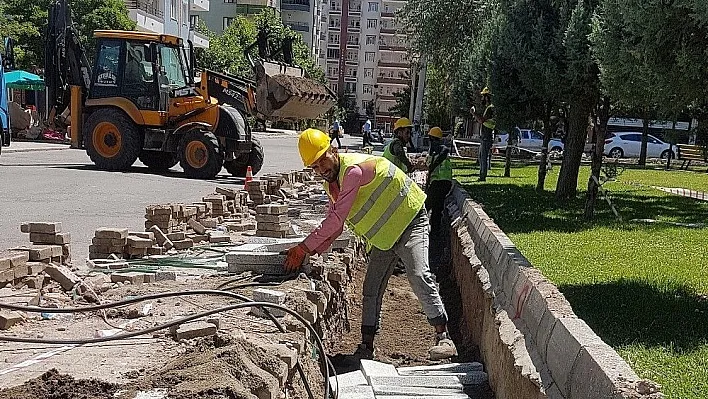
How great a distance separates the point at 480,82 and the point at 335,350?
60.0 feet

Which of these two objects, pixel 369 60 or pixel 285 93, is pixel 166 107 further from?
pixel 369 60

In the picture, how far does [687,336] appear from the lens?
5.65 meters

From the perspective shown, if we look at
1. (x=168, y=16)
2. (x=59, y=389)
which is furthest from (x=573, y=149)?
(x=168, y=16)

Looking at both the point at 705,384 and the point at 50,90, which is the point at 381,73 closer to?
the point at 50,90

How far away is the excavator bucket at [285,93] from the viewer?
19.8 m

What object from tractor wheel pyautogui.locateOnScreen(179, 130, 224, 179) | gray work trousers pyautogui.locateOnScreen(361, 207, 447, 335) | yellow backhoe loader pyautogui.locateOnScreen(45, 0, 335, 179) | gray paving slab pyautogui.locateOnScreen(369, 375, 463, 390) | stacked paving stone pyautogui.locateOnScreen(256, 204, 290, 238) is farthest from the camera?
yellow backhoe loader pyautogui.locateOnScreen(45, 0, 335, 179)

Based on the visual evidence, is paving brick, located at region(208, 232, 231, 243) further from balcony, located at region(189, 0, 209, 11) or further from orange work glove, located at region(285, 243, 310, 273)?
balcony, located at region(189, 0, 209, 11)

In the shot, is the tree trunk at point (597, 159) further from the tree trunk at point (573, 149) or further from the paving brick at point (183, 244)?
the paving brick at point (183, 244)

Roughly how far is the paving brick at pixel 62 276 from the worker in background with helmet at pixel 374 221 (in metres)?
1.71

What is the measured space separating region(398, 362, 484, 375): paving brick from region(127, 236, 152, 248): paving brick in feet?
10.4

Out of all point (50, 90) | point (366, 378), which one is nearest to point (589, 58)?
point (366, 378)

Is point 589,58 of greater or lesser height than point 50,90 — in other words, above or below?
above

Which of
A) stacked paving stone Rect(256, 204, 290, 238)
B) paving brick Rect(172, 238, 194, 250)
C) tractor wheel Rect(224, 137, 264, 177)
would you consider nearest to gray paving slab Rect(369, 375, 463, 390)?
paving brick Rect(172, 238, 194, 250)

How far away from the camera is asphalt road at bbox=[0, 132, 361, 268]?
10727 millimetres
